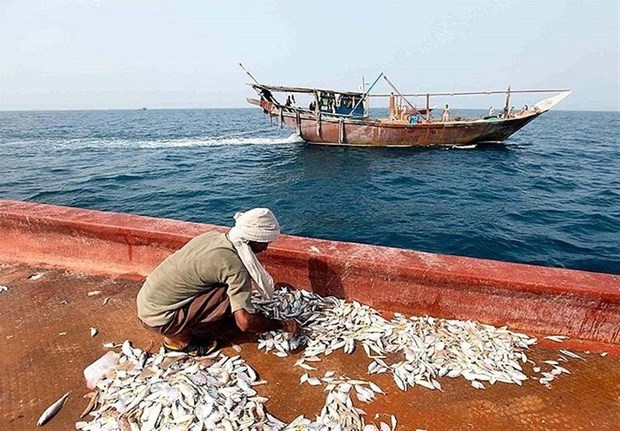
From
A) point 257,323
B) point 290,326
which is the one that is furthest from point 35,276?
point 290,326

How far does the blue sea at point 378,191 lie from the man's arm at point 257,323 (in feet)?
26.3

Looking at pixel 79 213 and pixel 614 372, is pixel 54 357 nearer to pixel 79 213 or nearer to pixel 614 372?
pixel 79 213

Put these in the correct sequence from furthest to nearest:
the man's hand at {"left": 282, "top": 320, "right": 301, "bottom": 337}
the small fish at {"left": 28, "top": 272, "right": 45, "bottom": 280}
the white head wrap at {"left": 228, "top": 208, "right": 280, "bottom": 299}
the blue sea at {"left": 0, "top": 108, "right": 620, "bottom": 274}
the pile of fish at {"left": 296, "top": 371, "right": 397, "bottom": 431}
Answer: the blue sea at {"left": 0, "top": 108, "right": 620, "bottom": 274} → the small fish at {"left": 28, "top": 272, "right": 45, "bottom": 280} → the man's hand at {"left": 282, "top": 320, "right": 301, "bottom": 337} → the white head wrap at {"left": 228, "top": 208, "right": 280, "bottom": 299} → the pile of fish at {"left": 296, "top": 371, "right": 397, "bottom": 431}

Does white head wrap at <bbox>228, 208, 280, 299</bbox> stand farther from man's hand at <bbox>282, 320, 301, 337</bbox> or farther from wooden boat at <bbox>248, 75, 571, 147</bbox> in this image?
wooden boat at <bbox>248, 75, 571, 147</bbox>

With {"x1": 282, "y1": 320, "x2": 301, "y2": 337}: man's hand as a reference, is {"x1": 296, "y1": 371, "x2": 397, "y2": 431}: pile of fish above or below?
below

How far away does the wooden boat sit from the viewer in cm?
2631

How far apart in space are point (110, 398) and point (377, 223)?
10.9 m

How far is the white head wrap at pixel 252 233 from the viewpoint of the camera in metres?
2.75

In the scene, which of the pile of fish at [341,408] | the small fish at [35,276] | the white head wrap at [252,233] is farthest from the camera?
the small fish at [35,276]

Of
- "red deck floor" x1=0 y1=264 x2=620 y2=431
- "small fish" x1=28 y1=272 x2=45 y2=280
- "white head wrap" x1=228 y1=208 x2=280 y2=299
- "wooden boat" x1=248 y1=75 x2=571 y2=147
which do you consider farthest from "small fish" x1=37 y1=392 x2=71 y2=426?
"wooden boat" x1=248 y1=75 x2=571 y2=147

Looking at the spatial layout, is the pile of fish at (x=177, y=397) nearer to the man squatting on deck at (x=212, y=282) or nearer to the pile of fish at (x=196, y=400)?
the pile of fish at (x=196, y=400)

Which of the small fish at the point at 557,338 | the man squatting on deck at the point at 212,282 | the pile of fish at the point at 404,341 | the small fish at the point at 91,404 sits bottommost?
the small fish at the point at 557,338

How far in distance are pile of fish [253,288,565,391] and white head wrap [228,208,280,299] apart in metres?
0.89

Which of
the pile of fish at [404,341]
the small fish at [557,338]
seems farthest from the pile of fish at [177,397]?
the small fish at [557,338]
